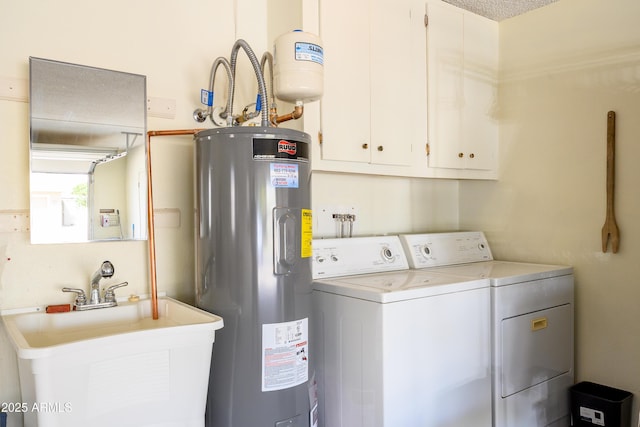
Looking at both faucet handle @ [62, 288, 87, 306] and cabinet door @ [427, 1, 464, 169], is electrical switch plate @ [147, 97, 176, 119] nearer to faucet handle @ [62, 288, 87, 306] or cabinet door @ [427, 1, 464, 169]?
faucet handle @ [62, 288, 87, 306]

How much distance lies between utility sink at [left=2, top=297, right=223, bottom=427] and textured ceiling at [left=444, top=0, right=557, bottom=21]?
2200mm

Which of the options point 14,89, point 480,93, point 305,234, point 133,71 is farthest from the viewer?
point 480,93

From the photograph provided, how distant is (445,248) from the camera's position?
105 inches

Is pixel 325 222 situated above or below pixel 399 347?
above

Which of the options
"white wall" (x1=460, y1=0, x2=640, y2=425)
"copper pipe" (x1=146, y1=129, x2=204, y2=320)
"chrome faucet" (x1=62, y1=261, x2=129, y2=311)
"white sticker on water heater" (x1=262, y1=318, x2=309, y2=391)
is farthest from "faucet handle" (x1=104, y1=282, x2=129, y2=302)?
"white wall" (x1=460, y1=0, x2=640, y2=425)

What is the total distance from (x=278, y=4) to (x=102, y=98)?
35.5 inches

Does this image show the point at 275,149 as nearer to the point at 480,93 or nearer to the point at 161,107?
the point at 161,107

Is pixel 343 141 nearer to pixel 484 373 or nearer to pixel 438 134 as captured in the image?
pixel 438 134

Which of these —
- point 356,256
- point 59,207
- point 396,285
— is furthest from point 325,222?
point 59,207

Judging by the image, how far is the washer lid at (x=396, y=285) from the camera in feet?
5.75

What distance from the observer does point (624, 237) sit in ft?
7.75

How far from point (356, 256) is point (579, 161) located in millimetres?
1330

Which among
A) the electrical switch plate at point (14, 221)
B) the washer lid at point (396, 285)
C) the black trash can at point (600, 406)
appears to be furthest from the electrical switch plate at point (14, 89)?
the black trash can at point (600, 406)

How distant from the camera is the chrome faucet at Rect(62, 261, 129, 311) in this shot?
1.66 metres
